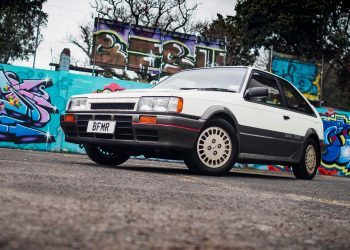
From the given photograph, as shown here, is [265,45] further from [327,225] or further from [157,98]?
[327,225]

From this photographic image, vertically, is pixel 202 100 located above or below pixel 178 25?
below

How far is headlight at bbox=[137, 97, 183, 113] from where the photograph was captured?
462cm

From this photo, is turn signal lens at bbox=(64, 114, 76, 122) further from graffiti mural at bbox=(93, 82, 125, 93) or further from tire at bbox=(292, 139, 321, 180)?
graffiti mural at bbox=(93, 82, 125, 93)

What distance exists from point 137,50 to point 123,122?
1399 cm

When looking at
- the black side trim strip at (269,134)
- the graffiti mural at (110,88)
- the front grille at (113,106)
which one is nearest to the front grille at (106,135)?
the front grille at (113,106)

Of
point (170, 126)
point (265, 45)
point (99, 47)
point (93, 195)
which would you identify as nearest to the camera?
point (93, 195)

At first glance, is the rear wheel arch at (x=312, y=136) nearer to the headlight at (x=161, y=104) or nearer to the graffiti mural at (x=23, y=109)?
the headlight at (x=161, y=104)

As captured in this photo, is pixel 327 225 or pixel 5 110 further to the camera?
pixel 5 110

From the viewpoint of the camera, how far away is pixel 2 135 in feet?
34.1

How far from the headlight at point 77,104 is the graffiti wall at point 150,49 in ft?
40.3

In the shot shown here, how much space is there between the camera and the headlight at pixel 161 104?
4.62 metres

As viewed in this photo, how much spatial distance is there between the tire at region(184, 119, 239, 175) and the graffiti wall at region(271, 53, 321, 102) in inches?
522

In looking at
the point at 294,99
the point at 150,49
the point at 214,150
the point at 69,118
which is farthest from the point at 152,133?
the point at 150,49

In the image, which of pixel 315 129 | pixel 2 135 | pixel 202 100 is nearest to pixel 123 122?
pixel 202 100
